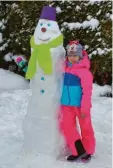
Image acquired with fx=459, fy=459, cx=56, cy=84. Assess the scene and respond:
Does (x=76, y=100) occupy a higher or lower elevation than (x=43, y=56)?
lower

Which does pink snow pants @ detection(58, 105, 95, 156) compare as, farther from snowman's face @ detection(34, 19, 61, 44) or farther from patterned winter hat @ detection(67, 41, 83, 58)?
snowman's face @ detection(34, 19, 61, 44)

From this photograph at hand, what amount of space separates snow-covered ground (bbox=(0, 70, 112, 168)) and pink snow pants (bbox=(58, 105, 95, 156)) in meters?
0.23

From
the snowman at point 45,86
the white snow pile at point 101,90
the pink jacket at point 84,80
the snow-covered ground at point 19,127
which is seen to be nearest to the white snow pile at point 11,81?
the snow-covered ground at point 19,127

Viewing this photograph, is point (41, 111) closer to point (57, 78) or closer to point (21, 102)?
point (57, 78)

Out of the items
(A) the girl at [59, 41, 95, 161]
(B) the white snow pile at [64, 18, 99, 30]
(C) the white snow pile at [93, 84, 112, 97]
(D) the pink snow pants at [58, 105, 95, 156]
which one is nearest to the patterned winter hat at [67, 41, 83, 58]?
(A) the girl at [59, 41, 95, 161]

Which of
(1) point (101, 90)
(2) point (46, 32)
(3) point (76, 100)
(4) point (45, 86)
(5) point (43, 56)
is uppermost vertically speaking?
(2) point (46, 32)

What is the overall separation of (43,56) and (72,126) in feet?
2.69

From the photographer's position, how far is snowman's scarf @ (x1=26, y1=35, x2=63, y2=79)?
15.6 feet

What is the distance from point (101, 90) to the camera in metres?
8.73

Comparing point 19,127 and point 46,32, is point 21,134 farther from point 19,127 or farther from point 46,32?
point 46,32

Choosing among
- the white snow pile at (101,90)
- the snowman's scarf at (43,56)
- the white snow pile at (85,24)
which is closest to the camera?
the snowman's scarf at (43,56)

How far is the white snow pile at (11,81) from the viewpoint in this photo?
8.09 metres

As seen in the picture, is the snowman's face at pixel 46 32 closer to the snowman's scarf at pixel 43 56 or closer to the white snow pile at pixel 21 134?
the snowman's scarf at pixel 43 56

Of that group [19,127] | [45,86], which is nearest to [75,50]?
[45,86]
